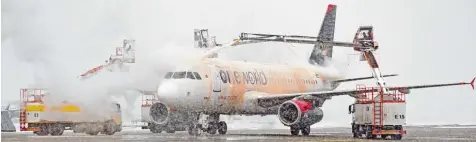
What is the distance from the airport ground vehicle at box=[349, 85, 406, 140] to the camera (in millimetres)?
34812

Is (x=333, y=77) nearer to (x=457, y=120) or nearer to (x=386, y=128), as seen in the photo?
(x=386, y=128)

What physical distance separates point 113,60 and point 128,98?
8.31 feet

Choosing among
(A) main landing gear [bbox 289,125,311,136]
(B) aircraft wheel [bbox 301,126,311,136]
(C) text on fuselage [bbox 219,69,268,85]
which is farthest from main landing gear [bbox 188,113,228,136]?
(B) aircraft wheel [bbox 301,126,311,136]

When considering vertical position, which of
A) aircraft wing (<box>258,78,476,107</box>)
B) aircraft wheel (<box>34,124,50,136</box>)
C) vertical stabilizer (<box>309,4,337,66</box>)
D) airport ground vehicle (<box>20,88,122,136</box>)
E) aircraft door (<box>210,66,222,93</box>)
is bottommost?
aircraft wheel (<box>34,124,50,136</box>)

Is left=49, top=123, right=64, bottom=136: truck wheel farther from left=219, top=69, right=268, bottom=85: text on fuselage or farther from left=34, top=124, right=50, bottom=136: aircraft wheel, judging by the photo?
left=219, top=69, right=268, bottom=85: text on fuselage

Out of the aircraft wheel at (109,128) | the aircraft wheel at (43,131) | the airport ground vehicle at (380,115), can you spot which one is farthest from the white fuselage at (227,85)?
the aircraft wheel at (43,131)

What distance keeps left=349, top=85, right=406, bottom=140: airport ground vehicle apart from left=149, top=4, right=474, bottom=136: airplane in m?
0.93

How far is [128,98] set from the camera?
154 feet

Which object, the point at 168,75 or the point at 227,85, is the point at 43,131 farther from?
the point at 227,85

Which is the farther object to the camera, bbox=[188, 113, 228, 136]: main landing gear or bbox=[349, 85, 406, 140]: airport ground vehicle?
bbox=[188, 113, 228, 136]: main landing gear

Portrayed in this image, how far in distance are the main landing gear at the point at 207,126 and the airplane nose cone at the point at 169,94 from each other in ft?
11.9

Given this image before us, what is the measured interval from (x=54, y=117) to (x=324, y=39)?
65.3ft

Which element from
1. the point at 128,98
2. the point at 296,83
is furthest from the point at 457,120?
the point at 128,98

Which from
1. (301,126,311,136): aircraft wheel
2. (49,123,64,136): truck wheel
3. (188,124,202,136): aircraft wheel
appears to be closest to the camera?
(188,124,202,136): aircraft wheel
